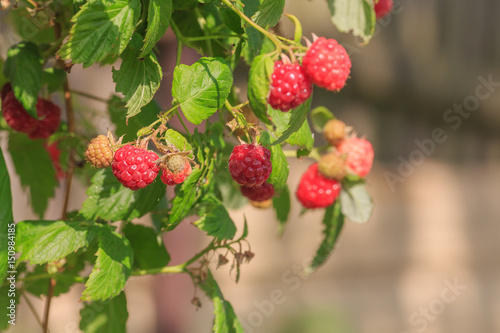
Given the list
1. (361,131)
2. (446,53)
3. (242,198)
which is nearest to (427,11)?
(446,53)

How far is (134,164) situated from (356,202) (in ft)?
1.96

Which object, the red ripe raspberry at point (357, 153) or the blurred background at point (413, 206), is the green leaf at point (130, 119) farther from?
the blurred background at point (413, 206)

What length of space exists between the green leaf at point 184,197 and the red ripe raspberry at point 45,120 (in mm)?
387

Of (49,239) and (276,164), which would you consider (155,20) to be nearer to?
(276,164)

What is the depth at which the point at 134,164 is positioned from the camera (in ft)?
2.24

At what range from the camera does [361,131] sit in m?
3.56

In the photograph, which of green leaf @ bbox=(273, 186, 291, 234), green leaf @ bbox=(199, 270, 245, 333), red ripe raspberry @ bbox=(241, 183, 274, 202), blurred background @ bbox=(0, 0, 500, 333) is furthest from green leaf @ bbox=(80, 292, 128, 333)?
blurred background @ bbox=(0, 0, 500, 333)

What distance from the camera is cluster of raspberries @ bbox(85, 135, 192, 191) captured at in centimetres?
69

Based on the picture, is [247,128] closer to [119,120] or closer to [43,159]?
[119,120]

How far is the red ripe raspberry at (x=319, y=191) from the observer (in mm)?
1143

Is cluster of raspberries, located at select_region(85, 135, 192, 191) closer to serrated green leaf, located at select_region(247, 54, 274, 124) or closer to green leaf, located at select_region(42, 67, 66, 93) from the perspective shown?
serrated green leaf, located at select_region(247, 54, 274, 124)

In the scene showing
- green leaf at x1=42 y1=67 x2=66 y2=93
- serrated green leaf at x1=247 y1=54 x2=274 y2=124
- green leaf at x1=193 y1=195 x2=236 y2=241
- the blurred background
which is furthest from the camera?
the blurred background

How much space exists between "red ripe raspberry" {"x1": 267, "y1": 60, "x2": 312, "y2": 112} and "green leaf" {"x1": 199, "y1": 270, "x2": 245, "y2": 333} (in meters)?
0.38

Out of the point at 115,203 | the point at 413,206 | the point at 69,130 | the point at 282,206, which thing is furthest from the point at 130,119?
the point at 413,206
